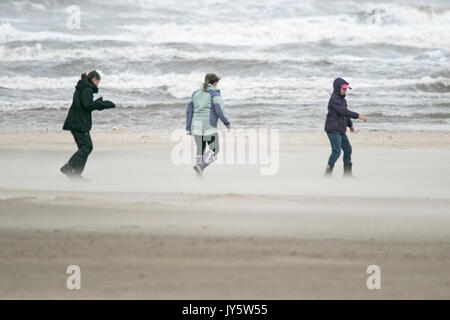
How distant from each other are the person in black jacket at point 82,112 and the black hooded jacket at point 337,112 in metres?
2.70

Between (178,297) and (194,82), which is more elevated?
(194,82)

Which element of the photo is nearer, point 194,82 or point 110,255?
point 110,255

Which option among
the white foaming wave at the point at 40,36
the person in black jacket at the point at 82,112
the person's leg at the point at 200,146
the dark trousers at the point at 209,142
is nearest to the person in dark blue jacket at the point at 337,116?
the dark trousers at the point at 209,142

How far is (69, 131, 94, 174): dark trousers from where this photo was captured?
973 centimetres

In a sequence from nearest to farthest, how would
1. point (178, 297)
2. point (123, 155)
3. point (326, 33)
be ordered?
point (178, 297), point (123, 155), point (326, 33)

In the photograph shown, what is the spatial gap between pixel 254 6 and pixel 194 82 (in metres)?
17.1

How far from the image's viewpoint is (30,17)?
123 ft

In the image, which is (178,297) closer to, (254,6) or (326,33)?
(326,33)

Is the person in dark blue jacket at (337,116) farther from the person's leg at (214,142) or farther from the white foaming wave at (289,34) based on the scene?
the white foaming wave at (289,34)

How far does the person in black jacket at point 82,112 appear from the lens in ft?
31.2

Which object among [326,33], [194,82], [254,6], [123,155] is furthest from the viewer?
[254,6]

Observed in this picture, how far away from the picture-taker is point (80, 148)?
9.79m

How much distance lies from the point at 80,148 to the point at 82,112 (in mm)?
456

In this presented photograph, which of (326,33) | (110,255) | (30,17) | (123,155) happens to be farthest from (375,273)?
(30,17)
